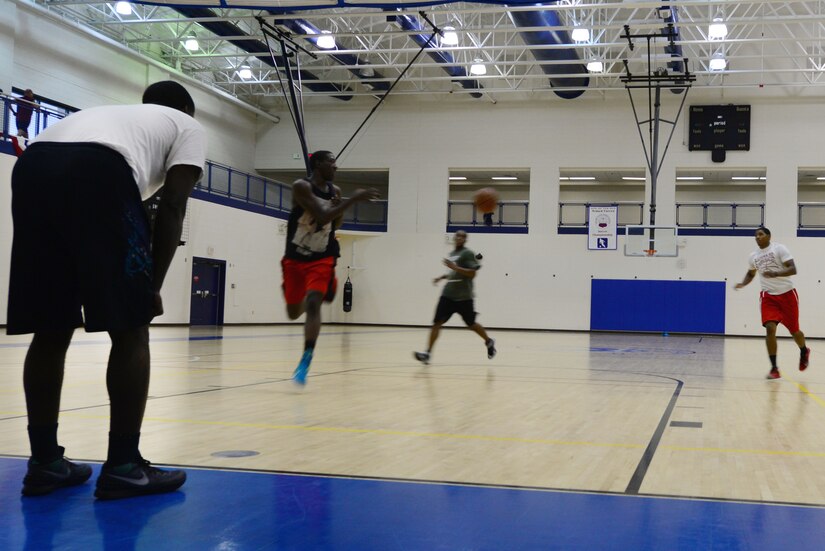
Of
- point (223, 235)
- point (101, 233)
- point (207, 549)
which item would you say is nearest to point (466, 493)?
point (207, 549)

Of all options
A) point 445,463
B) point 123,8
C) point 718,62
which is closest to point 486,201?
point 445,463

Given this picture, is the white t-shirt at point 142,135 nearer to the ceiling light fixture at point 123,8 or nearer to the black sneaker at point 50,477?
the black sneaker at point 50,477

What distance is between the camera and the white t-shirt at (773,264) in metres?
9.04

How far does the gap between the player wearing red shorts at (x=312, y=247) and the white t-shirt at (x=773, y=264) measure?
5.08 m

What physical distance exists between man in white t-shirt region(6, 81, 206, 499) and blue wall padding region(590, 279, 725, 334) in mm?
26654

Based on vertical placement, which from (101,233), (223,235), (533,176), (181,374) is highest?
(533,176)

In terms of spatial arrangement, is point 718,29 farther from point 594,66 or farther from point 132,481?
point 132,481

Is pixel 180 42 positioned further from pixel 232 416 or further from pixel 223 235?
pixel 232 416

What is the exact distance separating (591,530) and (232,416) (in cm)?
278

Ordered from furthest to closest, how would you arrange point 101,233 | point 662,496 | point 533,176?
point 533,176 < point 662,496 < point 101,233

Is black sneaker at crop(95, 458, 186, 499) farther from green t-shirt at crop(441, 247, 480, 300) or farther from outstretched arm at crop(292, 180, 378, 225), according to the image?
green t-shirt at crop(441, 247, 480, 300)

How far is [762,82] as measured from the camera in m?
26.9

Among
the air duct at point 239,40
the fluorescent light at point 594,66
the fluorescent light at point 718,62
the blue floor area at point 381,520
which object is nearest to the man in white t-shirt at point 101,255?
the blue floor area at point 381,520

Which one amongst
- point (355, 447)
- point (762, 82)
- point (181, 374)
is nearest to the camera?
point (355, 447)
